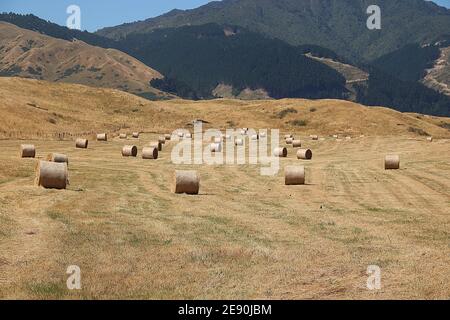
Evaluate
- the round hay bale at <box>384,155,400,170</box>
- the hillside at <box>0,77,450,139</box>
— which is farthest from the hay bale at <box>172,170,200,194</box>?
the hillside at <box>0,77,450,139</box>

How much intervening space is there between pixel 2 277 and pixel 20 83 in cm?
12354

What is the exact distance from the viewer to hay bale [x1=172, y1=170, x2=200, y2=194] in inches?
1017

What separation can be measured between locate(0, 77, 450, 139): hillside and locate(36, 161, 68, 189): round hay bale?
2604 inches

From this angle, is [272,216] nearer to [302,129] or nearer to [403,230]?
[403,230]

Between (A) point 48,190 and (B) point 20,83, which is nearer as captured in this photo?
(A) point 48,190

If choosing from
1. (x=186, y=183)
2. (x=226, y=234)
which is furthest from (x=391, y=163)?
(x=226, y=234)

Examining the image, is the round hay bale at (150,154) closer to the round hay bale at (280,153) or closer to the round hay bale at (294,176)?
the round hay bale at (280,153)

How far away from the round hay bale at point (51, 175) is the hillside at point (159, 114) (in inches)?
2604

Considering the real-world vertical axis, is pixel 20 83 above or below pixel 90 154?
above

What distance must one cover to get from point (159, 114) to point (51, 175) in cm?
9736

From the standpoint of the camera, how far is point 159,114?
120 meters

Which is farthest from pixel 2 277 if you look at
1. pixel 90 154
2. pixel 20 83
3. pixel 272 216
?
pixel 20 83

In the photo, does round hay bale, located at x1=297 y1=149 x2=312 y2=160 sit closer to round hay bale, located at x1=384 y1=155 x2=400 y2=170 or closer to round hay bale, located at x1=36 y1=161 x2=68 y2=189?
round hay bale, located at x1=384 y1=155 x2=400 y2=170

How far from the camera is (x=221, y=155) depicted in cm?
5341
